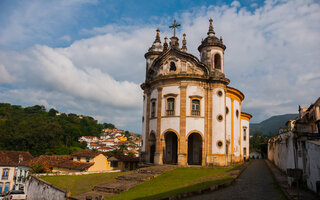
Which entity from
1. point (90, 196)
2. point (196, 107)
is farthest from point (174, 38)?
point (90, 196)

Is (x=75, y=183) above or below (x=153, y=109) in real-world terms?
below

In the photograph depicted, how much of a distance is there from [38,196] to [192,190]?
13.4m

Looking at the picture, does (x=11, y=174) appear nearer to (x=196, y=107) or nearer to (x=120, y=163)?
(x=120, y=163)

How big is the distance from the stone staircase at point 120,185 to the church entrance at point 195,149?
5.14 metres

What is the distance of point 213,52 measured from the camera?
25.8 meters

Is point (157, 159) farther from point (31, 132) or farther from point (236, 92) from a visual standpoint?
point (31, 132)

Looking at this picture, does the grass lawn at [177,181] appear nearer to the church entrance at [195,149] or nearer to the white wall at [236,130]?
the church entrance at [195,149]

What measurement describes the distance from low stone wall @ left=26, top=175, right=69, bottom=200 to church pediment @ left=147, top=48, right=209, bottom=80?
1392 cm

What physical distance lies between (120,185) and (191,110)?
33.5 feet

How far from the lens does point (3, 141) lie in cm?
6825

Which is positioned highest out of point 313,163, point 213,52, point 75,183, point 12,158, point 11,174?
point 213,52

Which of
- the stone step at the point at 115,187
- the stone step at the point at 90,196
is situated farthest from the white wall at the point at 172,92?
the stone step at the point at 90,196

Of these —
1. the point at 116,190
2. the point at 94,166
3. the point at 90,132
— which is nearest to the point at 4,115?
the point at 90,132

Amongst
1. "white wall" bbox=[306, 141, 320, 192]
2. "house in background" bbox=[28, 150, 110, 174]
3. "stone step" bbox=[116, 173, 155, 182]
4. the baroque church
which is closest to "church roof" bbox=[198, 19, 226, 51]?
the baroque church
